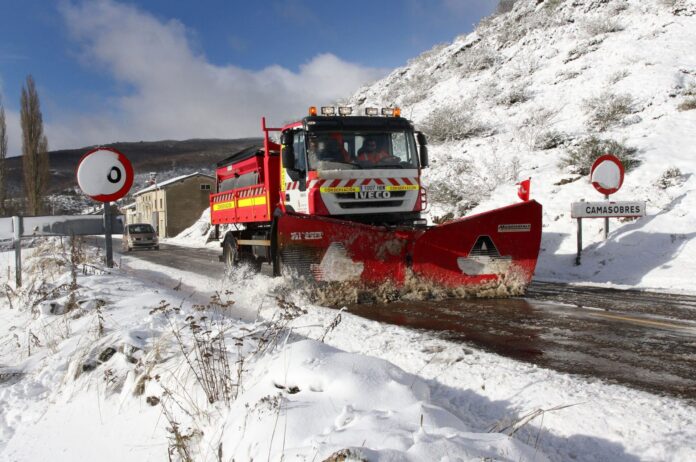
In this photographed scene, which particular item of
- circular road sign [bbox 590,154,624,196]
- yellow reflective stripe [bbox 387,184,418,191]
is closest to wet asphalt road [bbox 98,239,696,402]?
yellow reflective stripe [bbox 387,184,418,191]

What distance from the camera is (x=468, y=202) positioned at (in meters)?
16.1

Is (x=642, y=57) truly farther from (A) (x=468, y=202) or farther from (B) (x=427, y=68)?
(B) (x=427, y=68)

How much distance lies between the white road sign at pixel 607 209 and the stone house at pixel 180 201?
1896 inches

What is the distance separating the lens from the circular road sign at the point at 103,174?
24.1 ft

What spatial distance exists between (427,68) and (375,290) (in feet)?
106

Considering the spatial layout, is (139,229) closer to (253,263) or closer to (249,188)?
(253,263)

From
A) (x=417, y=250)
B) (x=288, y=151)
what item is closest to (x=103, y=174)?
(x=288, y=151)

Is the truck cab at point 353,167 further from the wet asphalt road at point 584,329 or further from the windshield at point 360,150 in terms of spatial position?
the wet asphalt road at point 584,329

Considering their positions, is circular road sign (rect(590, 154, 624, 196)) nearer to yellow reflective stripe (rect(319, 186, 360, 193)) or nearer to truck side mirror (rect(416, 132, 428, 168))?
truck side mirror (rect(416, 132, 428, 168))

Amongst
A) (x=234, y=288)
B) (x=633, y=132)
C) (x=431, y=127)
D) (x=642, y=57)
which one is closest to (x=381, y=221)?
(x=234, y=288)

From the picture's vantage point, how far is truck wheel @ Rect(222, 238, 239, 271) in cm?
1155

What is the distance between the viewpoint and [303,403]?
8.56 feet

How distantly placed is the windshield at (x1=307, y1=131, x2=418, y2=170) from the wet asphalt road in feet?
8.42

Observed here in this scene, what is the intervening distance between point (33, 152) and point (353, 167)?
4314 cm
